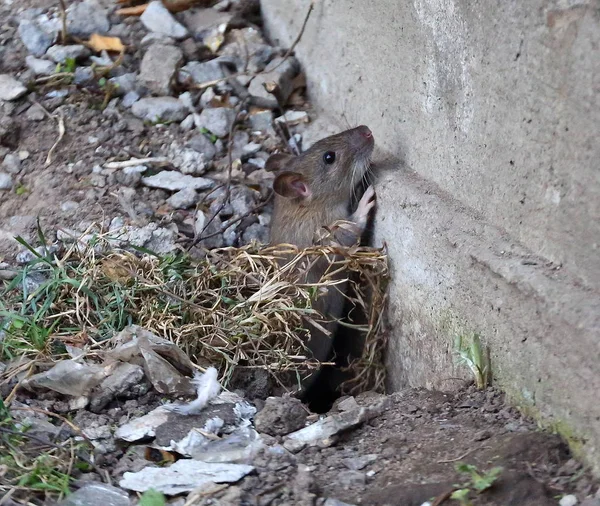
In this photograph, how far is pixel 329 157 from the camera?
5.14 metres

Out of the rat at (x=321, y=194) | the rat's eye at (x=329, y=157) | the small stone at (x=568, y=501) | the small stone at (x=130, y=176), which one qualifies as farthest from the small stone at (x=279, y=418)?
the small stone at (x=130, y=176)

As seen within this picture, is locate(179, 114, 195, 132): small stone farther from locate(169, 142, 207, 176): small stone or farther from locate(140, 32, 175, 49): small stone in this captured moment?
locate(140, 32, 175, 49): small stone

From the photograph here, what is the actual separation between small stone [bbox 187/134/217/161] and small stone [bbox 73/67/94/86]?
2.82 feet

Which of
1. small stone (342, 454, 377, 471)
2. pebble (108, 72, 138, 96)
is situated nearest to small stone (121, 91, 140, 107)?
pebble (108, 72, 138, 96)

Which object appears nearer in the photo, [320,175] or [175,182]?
[320,175]

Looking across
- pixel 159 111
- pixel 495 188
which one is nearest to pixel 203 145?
pixel 159 111

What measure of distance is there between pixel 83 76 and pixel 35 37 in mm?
524

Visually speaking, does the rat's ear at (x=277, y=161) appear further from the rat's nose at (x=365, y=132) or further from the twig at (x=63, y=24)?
the twig at (x=63, y=24)

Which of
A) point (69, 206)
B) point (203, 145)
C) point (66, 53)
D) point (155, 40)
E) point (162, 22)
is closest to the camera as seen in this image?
point (69, 206)

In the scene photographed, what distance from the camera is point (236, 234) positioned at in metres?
5.21

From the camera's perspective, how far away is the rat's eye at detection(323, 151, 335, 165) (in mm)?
5125

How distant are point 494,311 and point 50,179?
3025 mm

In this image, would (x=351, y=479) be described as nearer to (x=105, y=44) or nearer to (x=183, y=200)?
(x=183, y=200)

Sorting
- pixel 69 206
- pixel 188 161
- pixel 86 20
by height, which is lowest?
pixel 69 206
